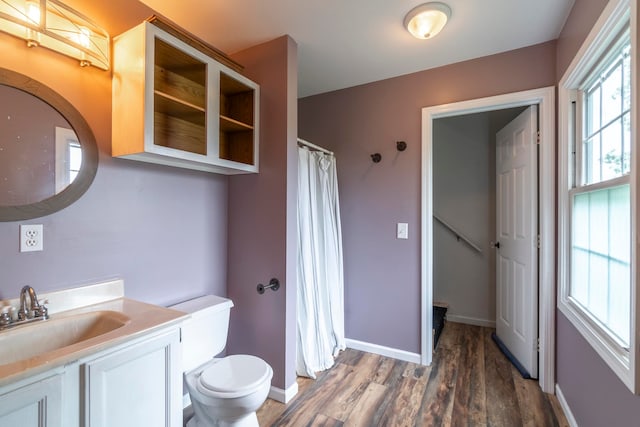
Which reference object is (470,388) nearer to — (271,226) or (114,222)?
(271,226)

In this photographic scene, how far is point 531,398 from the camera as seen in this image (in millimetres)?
1971

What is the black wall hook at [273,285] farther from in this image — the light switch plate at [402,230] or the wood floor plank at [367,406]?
the light switch plate at [402,230]

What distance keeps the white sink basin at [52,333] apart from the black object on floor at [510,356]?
262 centimetres

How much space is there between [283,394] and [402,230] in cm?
149

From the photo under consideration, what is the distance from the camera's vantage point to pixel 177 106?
1.62 m

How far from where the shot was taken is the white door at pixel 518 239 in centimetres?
218

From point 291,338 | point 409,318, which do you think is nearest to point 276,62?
point 291,338

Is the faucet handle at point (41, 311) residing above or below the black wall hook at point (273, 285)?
above

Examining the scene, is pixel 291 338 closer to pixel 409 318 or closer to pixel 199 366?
pixel 199 366

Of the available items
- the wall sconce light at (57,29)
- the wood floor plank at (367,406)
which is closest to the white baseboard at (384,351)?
the wood floor plank at (367,406)

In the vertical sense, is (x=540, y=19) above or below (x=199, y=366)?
above

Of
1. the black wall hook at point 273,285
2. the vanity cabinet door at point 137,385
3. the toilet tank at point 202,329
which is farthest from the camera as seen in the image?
the black wall hook at point 273,285

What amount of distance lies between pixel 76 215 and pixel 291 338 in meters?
1.39

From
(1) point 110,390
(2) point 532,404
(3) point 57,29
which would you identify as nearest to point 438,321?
(2) point 532,404
